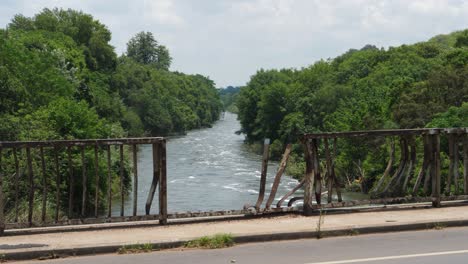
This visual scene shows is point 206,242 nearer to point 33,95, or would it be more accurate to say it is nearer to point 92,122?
point 92,122

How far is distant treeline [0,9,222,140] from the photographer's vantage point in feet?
123

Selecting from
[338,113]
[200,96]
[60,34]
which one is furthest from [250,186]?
[200,96]

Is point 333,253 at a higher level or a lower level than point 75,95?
lower

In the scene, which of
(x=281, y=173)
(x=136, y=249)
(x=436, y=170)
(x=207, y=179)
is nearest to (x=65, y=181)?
(x=207, y=179)

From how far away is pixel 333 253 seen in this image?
26.0ft

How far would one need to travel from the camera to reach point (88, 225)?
938cm

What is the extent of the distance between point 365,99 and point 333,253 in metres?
58.0

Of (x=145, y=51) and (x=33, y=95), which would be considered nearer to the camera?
(x=33, y=95)

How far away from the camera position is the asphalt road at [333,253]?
299 inches

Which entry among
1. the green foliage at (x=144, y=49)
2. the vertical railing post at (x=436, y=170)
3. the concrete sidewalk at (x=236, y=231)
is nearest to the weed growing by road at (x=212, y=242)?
the concrete sidewalk at (x=236, y=231)

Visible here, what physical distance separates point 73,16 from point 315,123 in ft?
122

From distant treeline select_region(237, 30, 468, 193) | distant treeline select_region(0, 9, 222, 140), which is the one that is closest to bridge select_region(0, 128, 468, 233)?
distant treeline select_region(237, 30, 468, 193)

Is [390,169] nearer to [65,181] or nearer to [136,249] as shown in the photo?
[136,249]

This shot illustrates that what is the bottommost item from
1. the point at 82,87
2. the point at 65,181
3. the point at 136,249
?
the point at 65,181
